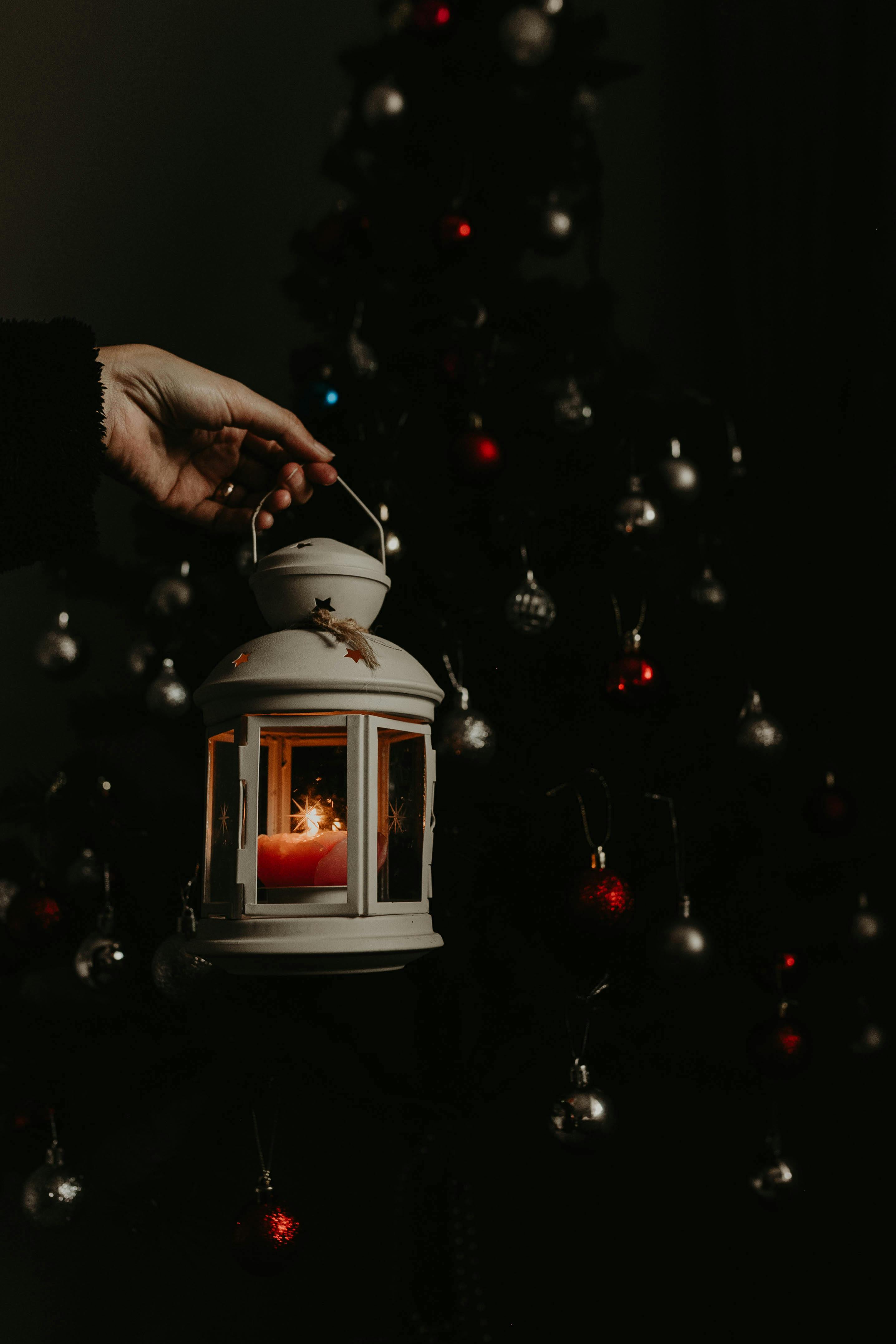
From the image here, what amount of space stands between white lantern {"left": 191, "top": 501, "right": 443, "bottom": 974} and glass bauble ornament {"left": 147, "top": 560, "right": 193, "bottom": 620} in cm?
60

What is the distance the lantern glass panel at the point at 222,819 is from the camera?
3.12 ft

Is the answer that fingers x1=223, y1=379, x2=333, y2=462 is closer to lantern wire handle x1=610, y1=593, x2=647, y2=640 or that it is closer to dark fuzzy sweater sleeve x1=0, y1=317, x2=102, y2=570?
dark fuzzy sweater sleeve x1=0, y1=317, x2=102, y2=570

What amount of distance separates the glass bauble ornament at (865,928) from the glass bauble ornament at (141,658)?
106 centimetres

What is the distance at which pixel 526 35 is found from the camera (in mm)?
1527

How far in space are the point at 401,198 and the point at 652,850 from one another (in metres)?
1.05

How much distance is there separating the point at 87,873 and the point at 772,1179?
1030 mm

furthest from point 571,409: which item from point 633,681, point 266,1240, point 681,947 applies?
point 266,1240

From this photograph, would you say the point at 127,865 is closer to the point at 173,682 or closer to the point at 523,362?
the point at 173,682

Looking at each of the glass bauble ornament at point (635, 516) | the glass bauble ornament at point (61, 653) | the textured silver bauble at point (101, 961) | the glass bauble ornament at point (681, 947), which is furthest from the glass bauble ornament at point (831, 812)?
the glass bauble ornament at point (61, 653)

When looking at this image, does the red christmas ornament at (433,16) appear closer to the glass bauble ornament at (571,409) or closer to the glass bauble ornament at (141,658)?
the glass bauble ornament at (571,409)

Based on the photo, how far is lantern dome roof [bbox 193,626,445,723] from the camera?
91cm

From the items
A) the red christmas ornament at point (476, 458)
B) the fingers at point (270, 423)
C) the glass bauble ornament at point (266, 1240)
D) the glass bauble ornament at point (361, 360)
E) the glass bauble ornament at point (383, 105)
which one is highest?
the glass bauble ornament at point (383, 105)

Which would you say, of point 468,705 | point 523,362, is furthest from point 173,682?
point 523,362

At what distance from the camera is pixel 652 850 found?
1410 millimetres
